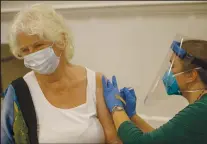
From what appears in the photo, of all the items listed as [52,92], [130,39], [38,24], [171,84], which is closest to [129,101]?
[171,84]

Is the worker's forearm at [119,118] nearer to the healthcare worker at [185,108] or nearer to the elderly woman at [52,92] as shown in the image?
the healthcare worker at [185,108]

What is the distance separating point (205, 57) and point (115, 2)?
4.75 ft

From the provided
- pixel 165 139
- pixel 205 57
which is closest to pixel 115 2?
pixel 205 57

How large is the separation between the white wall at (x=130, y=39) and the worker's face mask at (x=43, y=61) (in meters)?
0.56

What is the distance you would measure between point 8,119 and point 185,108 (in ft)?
2.70

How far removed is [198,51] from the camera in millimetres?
1245

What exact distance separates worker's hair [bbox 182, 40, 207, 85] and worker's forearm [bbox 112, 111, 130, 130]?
33cm

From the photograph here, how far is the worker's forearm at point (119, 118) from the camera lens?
53.9 inches

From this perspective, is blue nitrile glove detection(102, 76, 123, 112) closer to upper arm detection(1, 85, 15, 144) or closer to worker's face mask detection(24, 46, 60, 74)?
worker's face mask detection(24, 46, 60, 74)

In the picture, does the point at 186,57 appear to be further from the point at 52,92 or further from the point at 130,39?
the point at 130,39

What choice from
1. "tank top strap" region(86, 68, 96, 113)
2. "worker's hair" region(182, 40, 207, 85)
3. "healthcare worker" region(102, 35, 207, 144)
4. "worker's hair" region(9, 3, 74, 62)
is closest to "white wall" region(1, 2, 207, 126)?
"tank top strap" region(86, 68, 96, 113)

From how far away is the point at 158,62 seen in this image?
7.73ft

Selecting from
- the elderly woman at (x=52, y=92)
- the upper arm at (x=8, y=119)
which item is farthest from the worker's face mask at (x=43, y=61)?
the upper arm at (x=8, y=119)

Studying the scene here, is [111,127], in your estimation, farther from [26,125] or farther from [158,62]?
[158,62]
